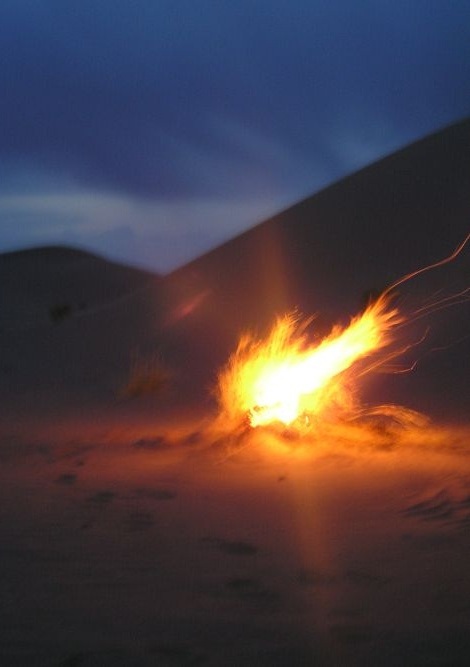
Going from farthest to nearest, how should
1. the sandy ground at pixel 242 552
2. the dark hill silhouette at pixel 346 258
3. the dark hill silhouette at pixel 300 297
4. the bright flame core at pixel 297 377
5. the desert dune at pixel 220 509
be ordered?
the dark hill silhouette at pixel 346 258, the dark hill silhouette at pixel 300 297, the bright flame core at pixel 297 377, the desert dune at pixel 220 509, the sandy ground at pixel 242 552

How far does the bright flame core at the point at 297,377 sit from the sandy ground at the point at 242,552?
0.40 m

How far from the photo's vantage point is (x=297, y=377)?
10.2 m

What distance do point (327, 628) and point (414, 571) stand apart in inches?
45.1

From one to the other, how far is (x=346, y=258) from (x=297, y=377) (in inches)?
530

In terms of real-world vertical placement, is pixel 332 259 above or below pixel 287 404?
above

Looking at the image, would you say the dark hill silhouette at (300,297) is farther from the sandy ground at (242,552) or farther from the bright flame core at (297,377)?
the sandy ground at (242,552)

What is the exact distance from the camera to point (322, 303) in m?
19.9

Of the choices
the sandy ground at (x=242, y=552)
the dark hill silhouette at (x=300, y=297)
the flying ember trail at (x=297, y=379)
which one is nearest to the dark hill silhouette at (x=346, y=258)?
the dark hill silhouette at (x=300, y=297)

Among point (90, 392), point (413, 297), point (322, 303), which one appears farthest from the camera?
point (322, 303)

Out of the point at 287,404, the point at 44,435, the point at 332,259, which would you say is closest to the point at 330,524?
the point at 287,404

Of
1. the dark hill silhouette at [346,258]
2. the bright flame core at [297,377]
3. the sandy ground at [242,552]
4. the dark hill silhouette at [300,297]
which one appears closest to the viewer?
the sandy ground at [242,552]

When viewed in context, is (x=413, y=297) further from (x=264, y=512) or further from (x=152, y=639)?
(x=152, y=639)

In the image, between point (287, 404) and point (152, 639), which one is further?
point (287, 404)

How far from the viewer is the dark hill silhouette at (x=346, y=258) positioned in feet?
57.4
